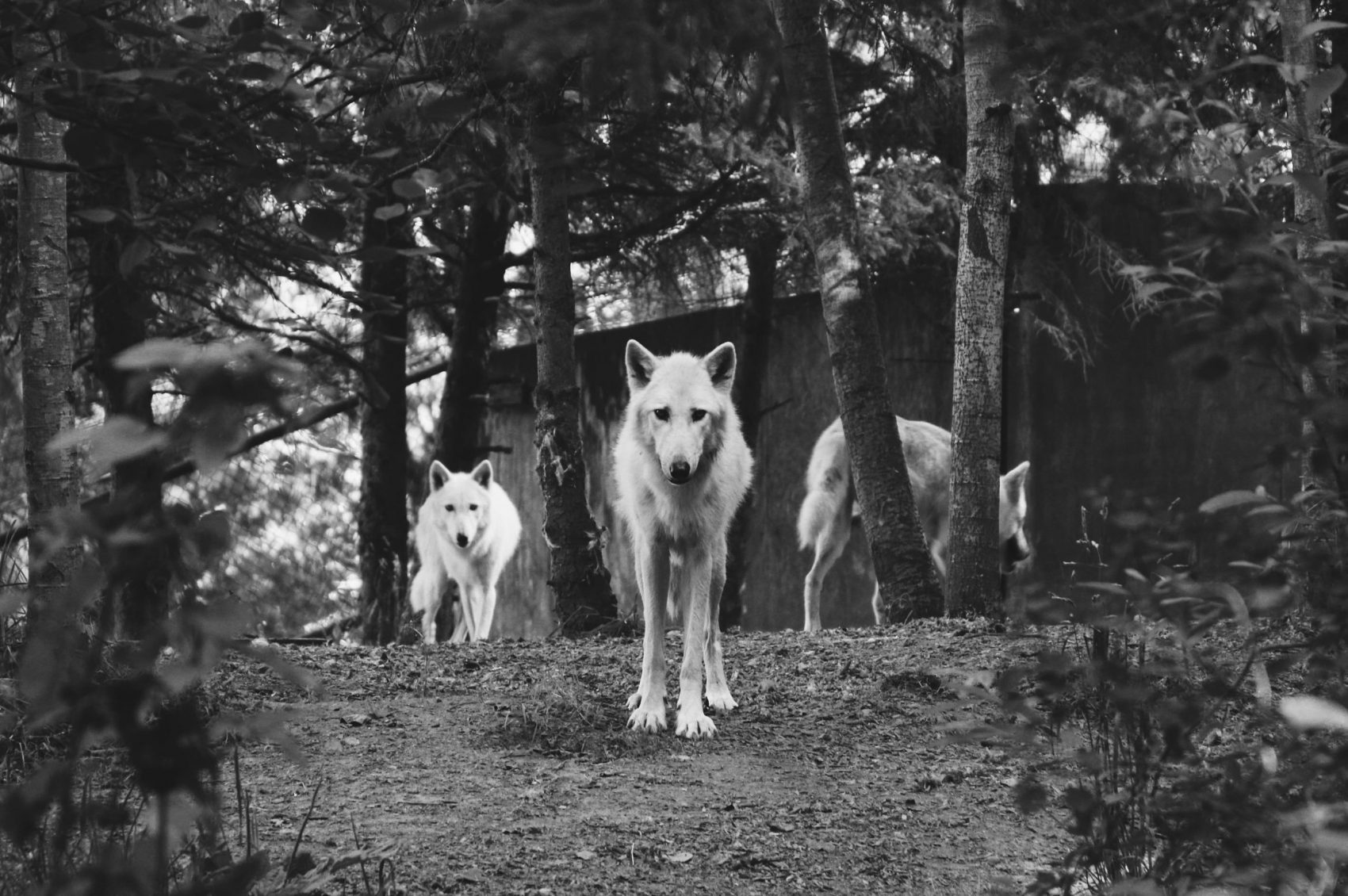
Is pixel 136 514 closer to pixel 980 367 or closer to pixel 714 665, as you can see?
pixel 714 665

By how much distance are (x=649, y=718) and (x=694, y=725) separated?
18 centimetres

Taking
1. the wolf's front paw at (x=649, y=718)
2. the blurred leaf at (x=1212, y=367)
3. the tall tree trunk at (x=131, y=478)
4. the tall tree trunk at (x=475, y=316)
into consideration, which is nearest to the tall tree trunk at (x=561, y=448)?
the wolf's front paw at (x=649, y=718)

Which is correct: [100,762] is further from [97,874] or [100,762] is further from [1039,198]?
[1039,198]

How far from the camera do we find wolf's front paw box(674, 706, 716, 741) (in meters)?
4.89

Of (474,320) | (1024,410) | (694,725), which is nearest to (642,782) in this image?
(694,725)

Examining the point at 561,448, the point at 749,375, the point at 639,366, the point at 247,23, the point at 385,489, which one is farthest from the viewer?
the point at 749,375

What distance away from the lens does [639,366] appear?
575cm

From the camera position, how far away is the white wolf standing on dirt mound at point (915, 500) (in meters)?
10.1

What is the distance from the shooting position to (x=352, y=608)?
1494 cm

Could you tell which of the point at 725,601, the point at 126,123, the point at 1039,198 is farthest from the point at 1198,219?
the point at 725,601

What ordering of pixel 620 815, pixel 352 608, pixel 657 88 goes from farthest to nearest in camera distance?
pixel 352 608 < pixel 620 815 < pixel 657 88

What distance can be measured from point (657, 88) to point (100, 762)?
2.66m

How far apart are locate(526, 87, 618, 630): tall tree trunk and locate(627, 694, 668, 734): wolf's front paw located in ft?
8.48

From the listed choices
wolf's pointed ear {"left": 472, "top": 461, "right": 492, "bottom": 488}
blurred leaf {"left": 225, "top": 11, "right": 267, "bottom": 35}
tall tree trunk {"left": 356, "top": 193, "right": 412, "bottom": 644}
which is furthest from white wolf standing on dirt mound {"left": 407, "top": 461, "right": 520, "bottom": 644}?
blurred leaf {"left": 225, "top": 11, "right": 267, "bottom": 35}
